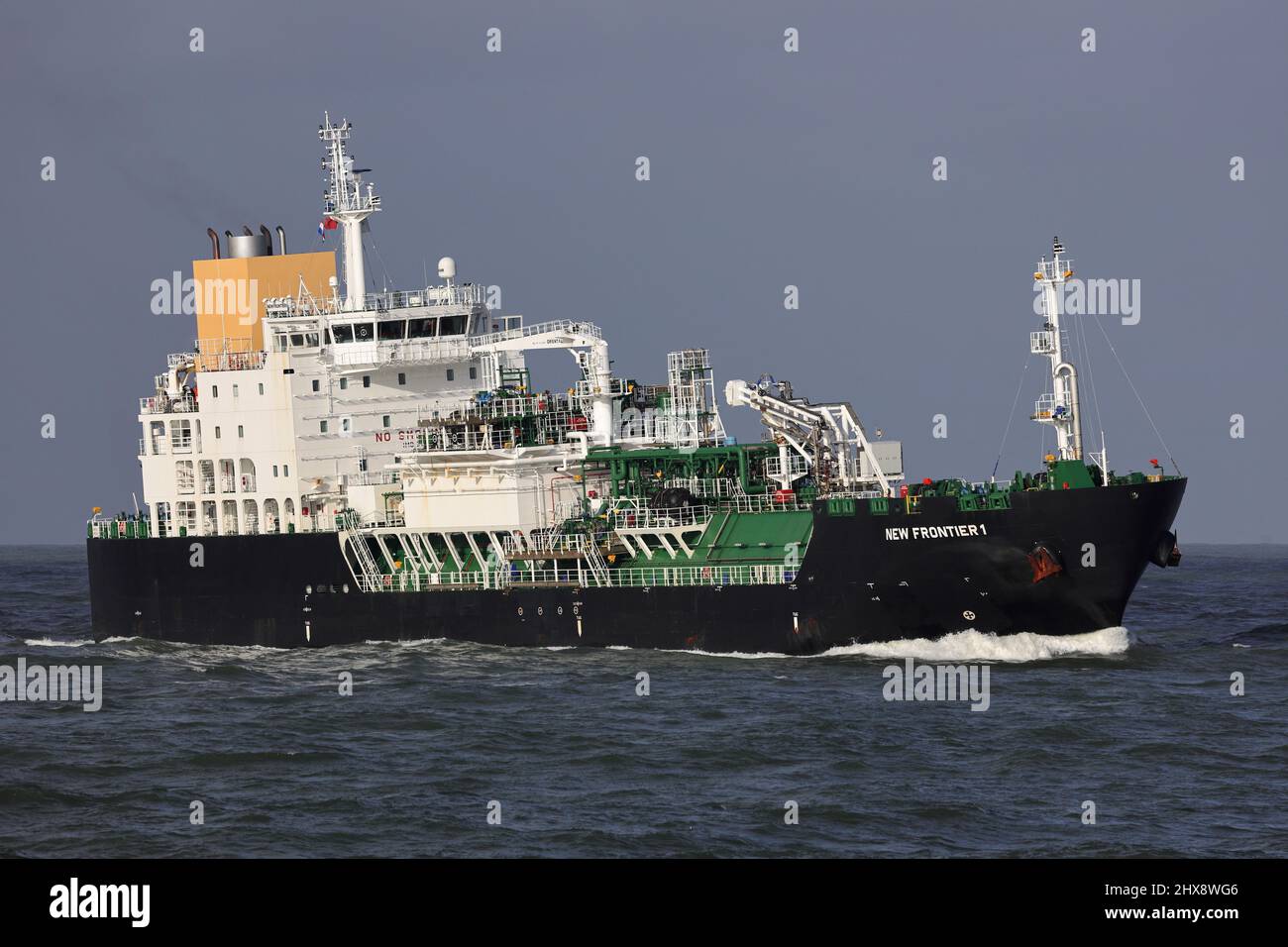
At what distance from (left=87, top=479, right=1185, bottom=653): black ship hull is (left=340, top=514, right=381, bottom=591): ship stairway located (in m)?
0.30

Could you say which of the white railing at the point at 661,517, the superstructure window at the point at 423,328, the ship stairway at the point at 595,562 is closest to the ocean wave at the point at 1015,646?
the white railing at the point at 661,517

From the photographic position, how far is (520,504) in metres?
46.5

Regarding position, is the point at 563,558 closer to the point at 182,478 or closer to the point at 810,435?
the point at 810,435

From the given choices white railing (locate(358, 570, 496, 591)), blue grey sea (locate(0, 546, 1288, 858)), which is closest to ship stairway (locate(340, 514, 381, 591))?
A: white railing (locate(358, 570, 496, 591))

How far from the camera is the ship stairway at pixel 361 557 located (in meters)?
48.2

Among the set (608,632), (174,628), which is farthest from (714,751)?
(174,628)

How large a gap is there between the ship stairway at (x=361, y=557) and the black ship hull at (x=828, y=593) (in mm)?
304

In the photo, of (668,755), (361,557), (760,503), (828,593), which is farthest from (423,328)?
(668,755)

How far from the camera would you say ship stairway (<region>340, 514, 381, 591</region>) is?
48.2 m

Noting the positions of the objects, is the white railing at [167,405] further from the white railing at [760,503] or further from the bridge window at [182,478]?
the white railing at [760,503]

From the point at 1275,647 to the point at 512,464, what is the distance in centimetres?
1996

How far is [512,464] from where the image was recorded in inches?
1832

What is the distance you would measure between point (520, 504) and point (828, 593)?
994 centimetres
